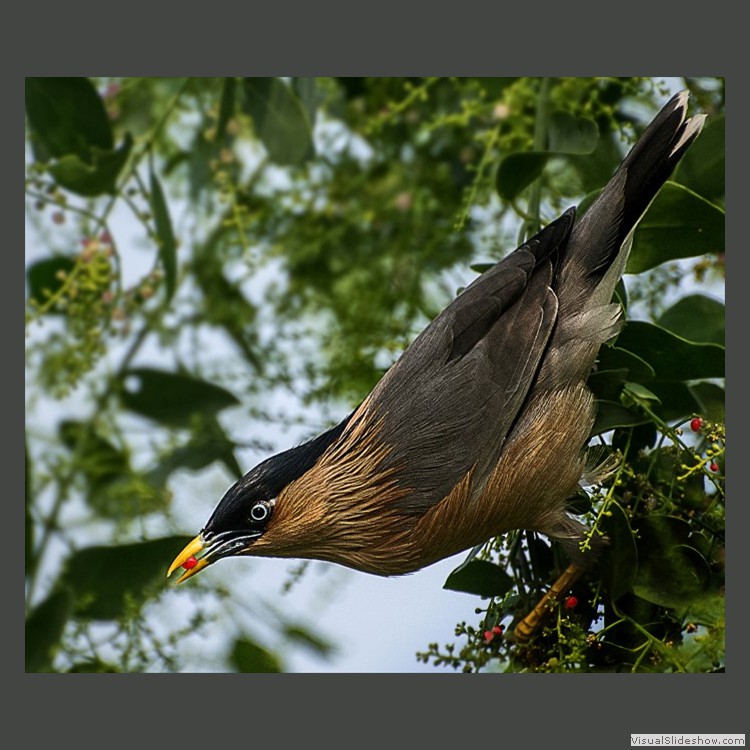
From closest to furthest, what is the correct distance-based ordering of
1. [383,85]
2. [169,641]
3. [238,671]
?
[169,641], [238,671], [383,85]

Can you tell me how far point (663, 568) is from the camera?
1104mm

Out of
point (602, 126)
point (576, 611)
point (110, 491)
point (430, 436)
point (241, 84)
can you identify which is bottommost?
point (576, 611)

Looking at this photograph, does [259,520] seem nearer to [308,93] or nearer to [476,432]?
[476,432]

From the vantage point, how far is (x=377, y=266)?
1942mm

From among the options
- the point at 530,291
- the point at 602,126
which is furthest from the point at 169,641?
the point at 602,126

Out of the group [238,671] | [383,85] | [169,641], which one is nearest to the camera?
[169,641]

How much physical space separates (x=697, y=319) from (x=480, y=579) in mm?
389

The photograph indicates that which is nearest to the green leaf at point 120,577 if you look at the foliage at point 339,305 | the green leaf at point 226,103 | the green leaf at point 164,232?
the foliage at point 339,305

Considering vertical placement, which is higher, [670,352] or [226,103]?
[226,103]

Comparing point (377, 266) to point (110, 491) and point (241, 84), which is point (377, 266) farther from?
point (110, 491)

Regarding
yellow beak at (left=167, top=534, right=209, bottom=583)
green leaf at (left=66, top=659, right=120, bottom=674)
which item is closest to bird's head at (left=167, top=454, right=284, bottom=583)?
yellow beak at (left=167, top=534, right=209, bottom=583)

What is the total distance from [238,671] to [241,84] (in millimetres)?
881

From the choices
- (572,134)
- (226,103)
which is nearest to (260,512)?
(572,134)

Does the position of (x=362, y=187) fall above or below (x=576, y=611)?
above
